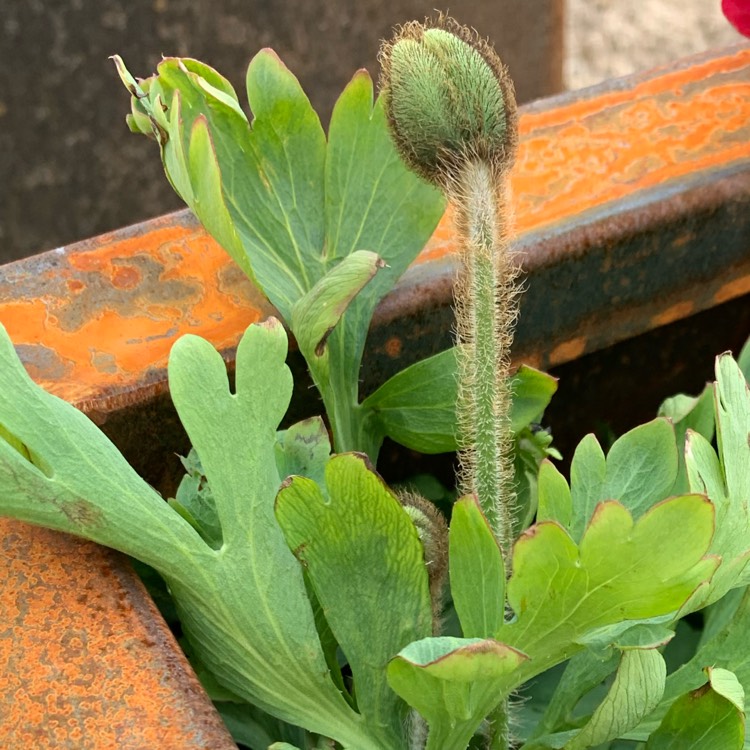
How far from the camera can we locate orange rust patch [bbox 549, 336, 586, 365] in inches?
33.4

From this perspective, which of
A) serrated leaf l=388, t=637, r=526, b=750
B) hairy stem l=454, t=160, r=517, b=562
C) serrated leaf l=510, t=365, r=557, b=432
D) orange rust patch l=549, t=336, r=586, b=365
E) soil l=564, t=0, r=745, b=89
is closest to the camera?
serrated leaf l=388, t=637, r=526, b=750

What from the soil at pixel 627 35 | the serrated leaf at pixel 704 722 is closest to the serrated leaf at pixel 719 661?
the serrated leaf at pixel 704 722

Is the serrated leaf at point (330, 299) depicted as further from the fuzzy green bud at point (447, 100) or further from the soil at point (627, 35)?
the soil at point (627, 35)

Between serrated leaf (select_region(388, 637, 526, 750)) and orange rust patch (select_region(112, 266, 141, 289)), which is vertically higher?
orange rust patch (select_region(112, 266, 141, 289))

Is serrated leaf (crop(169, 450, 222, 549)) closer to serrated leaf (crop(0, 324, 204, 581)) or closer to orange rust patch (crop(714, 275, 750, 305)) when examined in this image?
serrated leaf (crop(0, 324, 204, 581))

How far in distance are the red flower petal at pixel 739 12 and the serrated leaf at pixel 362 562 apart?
0.60m

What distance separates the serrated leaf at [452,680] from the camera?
437 millimetres

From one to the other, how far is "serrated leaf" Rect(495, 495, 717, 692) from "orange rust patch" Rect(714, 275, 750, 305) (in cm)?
49

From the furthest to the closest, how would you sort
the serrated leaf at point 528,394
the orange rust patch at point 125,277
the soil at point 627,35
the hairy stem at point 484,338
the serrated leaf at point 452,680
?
the soil at point 627,35
the orange rust patch at point 125,277
the serrated leaf at point 528,394
the hairy stem at point 484,338
the serrated leaf at point 452,680

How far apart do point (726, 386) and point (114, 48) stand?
1685 mm

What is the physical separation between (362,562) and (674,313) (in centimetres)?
49

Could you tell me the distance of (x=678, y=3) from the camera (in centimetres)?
269

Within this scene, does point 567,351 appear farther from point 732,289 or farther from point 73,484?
point 73,484

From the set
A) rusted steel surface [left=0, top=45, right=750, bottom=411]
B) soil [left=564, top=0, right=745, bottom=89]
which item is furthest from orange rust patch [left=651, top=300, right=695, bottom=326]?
soil [left=564, top=0, right=745, bottom=89]
